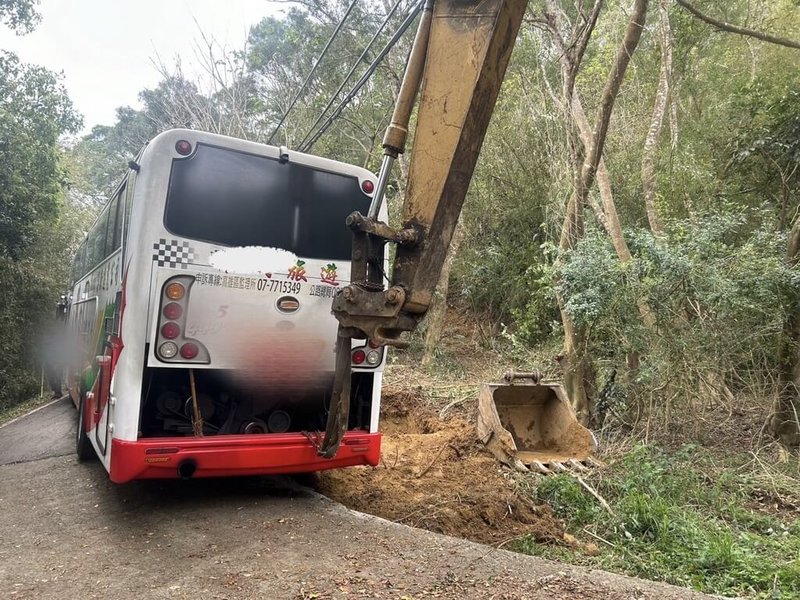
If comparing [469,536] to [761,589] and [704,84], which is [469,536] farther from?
[704,84]

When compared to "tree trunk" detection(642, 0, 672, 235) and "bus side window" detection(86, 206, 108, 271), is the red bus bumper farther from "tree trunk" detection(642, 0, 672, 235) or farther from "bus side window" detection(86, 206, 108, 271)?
"tree trunk" detection(642, 0, 672, 235)

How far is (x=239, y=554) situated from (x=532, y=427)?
4757 millimetres

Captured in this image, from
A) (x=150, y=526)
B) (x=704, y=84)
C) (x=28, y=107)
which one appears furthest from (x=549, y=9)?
(x=28, y=107)

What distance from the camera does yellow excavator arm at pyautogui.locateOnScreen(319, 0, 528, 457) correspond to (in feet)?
11.1

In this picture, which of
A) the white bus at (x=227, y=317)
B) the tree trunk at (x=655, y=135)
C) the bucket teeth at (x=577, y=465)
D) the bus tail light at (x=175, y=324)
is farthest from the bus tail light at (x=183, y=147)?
the tree trunk at (x=655, y=135)

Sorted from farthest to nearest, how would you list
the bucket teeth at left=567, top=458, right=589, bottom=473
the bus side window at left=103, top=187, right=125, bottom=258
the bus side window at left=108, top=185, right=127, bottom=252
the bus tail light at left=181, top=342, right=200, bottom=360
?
the bucket teeth at left=567, top=458, right=589, bottom=473 < the bus side window at left=103, top=187, right=125, bottom=258 < the bus side window at left=108, top=185, right=127, bottom=252 < the bus tail light at left=181, top=342, right=200, bottom=360

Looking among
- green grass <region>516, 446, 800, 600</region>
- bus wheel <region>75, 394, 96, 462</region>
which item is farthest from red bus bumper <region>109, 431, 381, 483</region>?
bus wheel <region>75, 394, 96, 462</region>

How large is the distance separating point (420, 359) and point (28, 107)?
34.2 feet

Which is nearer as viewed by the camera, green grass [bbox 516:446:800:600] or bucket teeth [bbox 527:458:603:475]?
green grass [bbox 516:446:800:600]

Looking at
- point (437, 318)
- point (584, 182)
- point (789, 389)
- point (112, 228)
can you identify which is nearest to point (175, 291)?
point (112, 228)

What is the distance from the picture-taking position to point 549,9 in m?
8.89

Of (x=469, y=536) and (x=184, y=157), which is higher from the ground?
(x=184, y=157)

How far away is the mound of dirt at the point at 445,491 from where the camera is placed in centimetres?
502

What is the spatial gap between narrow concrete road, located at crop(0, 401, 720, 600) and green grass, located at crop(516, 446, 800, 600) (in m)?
0.80
